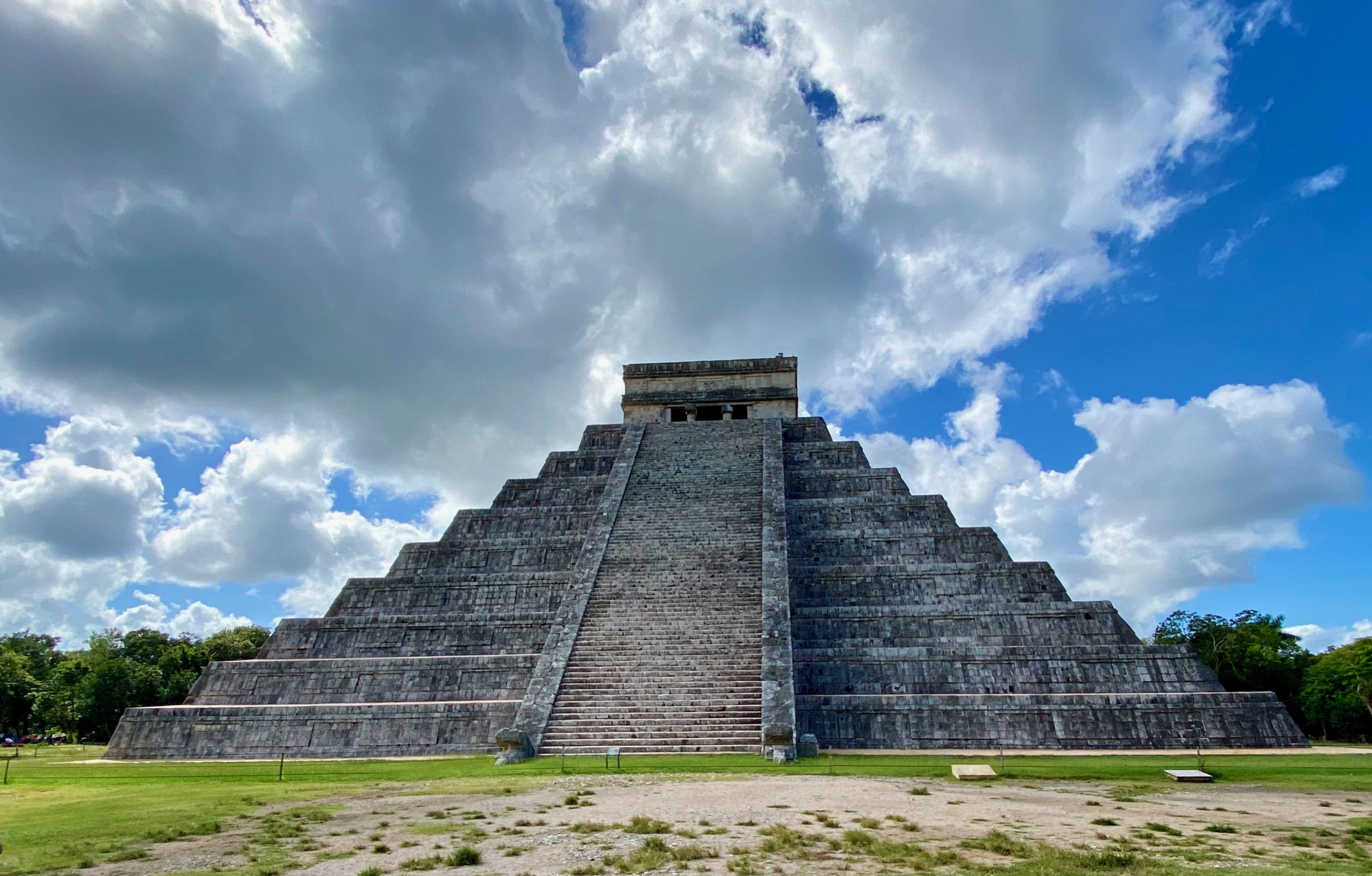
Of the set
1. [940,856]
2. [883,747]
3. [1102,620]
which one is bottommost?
[940,856]

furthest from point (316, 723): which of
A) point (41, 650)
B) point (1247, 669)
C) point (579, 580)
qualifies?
point (41, 650)

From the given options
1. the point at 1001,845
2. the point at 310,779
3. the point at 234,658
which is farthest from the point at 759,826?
the point at 234,658

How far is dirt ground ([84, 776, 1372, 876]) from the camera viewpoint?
573 cm

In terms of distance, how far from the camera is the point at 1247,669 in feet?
112

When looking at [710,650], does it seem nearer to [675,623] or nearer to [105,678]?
[675,623]

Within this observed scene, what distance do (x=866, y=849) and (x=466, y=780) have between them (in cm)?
655

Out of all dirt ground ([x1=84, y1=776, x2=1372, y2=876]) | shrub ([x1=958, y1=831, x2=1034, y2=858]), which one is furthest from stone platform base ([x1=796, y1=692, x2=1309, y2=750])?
shrub ([x1=958, y1=831, x2=1034, y2=858])

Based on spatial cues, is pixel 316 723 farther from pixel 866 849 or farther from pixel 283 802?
pixel 866 849

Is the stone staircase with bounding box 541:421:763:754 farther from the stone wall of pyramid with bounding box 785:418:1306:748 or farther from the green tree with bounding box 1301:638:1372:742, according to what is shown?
the green tree with bounding box 1301:638:1372:742

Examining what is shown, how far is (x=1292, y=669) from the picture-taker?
1347 inches

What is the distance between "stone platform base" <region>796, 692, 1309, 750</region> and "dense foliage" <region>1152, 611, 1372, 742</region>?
1223cm

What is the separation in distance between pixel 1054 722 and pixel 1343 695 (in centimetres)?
2212

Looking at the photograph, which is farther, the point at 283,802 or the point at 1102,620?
the point at 1102,620

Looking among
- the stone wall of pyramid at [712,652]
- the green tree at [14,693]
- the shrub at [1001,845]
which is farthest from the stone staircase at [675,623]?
the green tree at [14,693]
